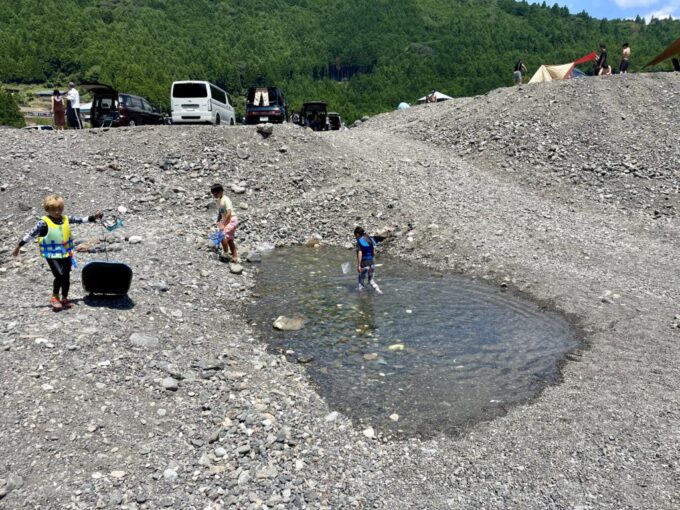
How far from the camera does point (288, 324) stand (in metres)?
10.1

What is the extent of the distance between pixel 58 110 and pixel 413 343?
22.0 metres

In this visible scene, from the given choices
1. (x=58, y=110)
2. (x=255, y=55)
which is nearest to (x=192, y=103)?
(x=58, y=110)

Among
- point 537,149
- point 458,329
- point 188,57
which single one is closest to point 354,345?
point 458,329

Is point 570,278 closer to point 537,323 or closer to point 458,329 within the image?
point 537,323

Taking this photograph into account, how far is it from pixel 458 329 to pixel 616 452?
166 inches

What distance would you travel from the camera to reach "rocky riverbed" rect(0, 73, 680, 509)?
547 cm

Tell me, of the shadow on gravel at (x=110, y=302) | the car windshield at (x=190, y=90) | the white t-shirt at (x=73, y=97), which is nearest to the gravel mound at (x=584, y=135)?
the car windshield at (x=190, y=90)

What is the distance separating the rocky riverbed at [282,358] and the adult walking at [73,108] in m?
4.18

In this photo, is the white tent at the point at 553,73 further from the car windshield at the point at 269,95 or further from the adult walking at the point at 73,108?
the adult walking at the point at 73,108

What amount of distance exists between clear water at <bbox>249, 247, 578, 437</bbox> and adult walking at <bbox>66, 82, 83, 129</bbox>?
1627 centimetres

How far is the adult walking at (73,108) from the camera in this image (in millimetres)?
23425

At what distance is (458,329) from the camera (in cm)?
1001

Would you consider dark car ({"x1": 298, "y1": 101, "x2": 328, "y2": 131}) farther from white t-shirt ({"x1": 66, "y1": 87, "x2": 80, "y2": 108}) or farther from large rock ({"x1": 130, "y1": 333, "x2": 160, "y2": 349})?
large rock ({"x1": 130, "y1": 333, "x2": 160, "y2": 349})

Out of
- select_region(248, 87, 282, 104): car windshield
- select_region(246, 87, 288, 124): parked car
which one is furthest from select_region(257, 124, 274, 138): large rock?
select_region(248, 87, 282, 104): car windshield
